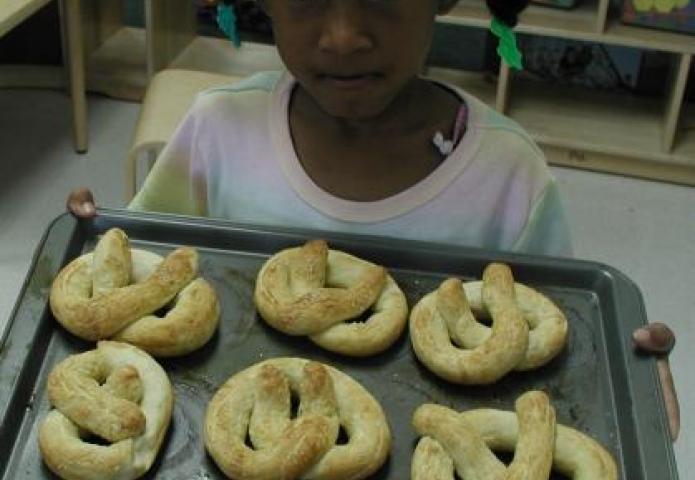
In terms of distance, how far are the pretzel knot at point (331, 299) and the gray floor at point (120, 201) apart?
108 cm

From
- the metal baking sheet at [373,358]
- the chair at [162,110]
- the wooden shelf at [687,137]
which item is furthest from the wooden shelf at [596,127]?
the metal baking sheet at [373,358]

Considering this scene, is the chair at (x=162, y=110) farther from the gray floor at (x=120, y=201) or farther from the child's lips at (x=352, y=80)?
the child's lips at (x=352, y=80)

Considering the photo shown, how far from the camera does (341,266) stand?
85cm

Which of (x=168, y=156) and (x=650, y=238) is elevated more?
(x=168, y=156)

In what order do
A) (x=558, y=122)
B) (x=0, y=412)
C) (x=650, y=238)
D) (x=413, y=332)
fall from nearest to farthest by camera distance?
(x=0, y=412) → (x=413, y=332) → (x=650, y=238) → (x=558, y=122)

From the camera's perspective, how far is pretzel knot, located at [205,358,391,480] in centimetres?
67

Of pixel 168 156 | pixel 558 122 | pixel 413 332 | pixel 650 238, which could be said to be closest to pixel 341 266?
pixel 413 332

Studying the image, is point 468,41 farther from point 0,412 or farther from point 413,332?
point 0,412

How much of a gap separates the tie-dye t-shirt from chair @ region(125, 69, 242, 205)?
0.55 metres

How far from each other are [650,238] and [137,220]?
5.04 ft

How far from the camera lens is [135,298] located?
2.56 ft

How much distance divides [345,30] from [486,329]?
290mm

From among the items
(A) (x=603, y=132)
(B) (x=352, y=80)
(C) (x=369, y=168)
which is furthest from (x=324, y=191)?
(A) (x=603, y=132)

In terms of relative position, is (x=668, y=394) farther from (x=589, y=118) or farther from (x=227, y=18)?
(x=589, y=118)
